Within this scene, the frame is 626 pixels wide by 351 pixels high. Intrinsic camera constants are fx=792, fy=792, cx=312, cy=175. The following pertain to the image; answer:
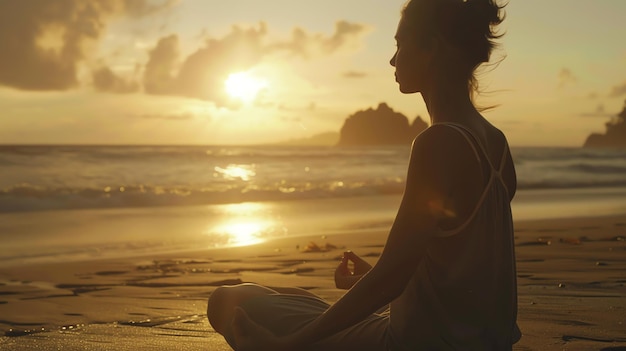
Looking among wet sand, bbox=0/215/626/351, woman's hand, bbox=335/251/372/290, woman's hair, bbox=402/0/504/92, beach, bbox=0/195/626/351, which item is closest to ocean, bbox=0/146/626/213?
beach, bbox=0/195/626/351

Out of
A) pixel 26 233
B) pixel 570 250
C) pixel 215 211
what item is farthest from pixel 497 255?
pixel 215 211

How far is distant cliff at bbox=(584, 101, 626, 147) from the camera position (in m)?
112

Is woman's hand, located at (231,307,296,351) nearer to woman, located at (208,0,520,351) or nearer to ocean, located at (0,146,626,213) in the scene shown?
woman, located at (208,0,520,351)

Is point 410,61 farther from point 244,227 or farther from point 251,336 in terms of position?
point 244,227

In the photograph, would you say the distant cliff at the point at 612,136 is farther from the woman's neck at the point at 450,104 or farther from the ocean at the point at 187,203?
the woman's neck at the point at 450,104

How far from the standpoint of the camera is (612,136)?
11281 cm

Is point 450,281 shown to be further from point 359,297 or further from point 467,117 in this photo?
point 467,117

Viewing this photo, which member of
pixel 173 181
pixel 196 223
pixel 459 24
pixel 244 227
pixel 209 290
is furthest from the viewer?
pixel 173 181

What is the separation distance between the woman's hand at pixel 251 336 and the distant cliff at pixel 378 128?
77.2 m

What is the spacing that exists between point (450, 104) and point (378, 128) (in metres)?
82.0

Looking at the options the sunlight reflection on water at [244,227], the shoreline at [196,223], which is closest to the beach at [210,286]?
the shoreline at [196,223]

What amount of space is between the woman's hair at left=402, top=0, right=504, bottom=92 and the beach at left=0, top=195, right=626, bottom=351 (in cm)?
244

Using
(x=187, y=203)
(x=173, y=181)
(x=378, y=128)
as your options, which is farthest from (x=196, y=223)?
(x=378, y=128)

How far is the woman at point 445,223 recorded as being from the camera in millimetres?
2086
